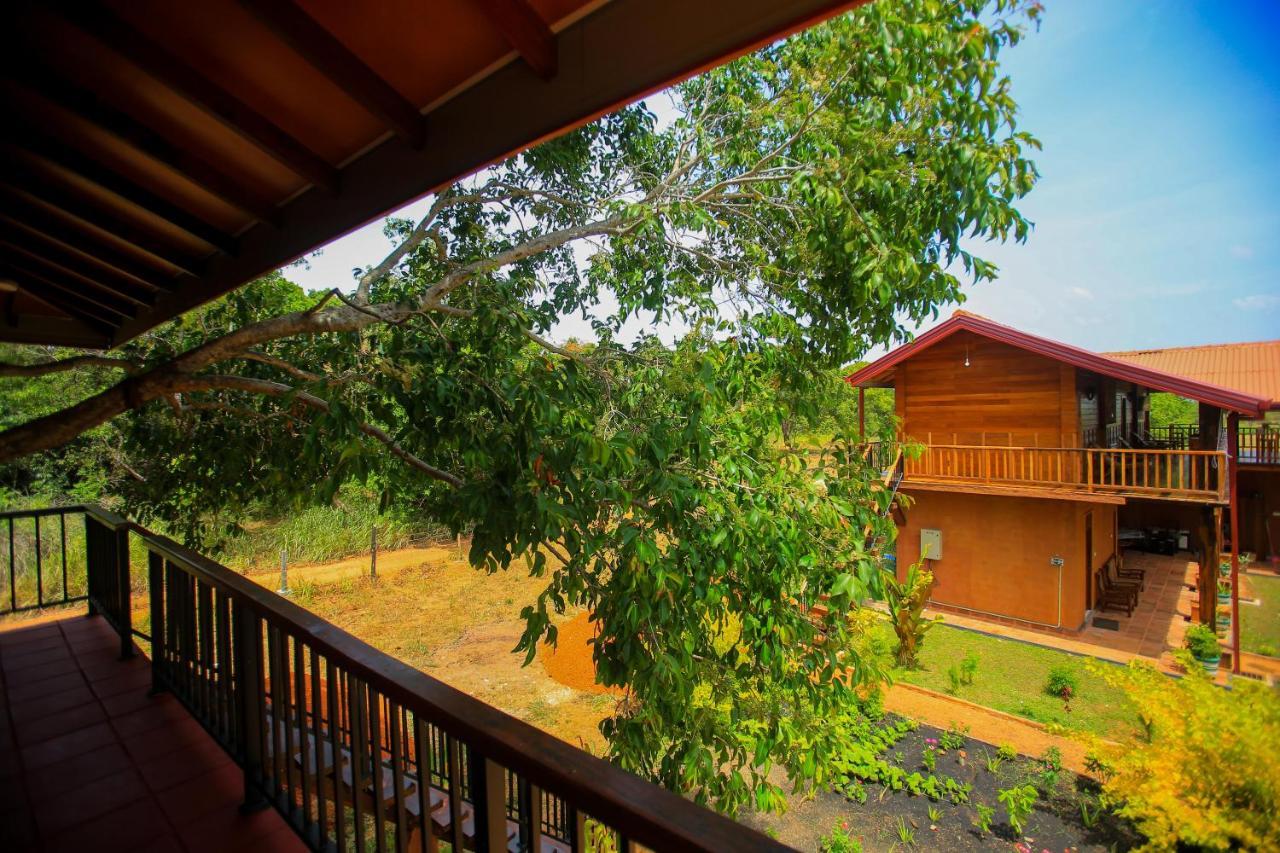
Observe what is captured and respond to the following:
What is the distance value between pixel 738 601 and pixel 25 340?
196 inches

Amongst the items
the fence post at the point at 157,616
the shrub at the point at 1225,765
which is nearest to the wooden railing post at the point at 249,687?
the fence post at the point at 157,616

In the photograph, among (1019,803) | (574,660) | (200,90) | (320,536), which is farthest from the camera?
(320,536)

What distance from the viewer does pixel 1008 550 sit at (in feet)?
26.5

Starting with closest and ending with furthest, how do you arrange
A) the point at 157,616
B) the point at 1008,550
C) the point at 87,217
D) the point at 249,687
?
the point at 249,687, the point at 87,217, the point at 157,616, the point at 1008,550

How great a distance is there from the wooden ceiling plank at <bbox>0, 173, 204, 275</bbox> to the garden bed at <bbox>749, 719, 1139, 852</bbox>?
4.89 m

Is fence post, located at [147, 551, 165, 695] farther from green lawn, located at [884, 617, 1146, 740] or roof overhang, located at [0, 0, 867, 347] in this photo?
green lawn, located at [884, 617, 1146, 740]

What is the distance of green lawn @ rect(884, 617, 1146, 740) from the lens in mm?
5094

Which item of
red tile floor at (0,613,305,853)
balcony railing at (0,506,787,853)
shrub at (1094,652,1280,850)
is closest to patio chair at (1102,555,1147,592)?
shrub at (1094,652,1280,850)

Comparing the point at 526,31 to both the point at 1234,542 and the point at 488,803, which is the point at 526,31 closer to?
the point at 488,803

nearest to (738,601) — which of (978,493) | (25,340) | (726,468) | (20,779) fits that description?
(726,468)

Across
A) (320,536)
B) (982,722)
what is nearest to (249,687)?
(982,722)

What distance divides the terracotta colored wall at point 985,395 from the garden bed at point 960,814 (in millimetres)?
4818

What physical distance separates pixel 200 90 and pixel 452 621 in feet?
26.2

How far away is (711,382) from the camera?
8.00ft
